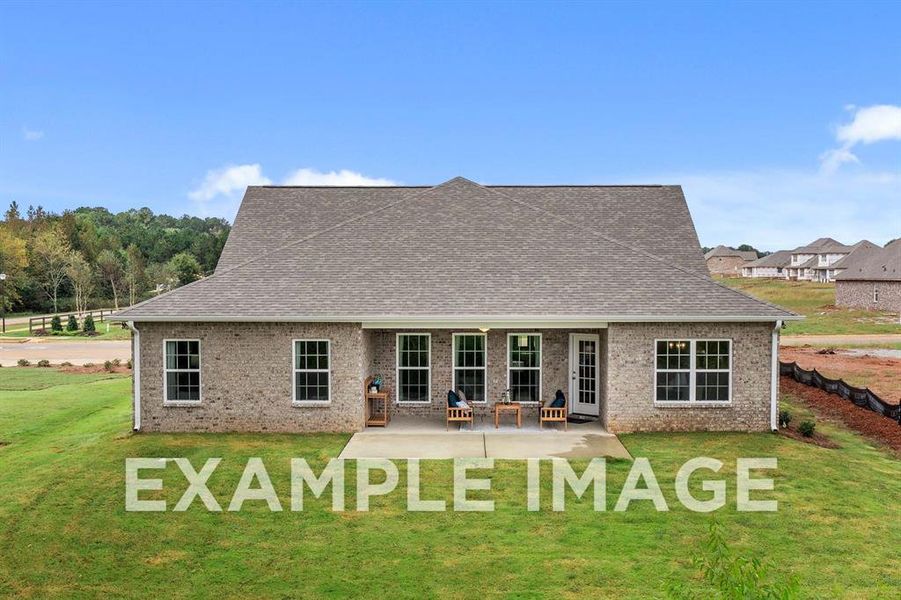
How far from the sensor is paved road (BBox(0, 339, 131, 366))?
33.5 metres

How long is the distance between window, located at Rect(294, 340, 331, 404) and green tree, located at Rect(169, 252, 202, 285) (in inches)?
2219

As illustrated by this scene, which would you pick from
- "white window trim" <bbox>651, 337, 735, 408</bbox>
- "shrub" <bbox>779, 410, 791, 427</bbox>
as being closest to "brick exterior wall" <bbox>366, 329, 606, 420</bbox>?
"white window trim" <bbox>651, 337, 735, 408</bbox>

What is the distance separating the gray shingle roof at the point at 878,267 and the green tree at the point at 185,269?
63.3 metres

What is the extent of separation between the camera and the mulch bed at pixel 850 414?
16.1 metres

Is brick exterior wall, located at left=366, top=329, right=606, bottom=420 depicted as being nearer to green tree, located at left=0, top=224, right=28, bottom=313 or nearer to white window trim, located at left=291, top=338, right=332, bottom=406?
white window trim, located at left=291, top=338, right=332, bottom=406

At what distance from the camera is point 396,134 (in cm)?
4684

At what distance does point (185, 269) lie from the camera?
72562mm

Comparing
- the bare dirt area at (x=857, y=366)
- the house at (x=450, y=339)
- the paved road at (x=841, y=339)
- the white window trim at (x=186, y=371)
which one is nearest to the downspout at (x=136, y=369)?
the house at (x=450, y=339)

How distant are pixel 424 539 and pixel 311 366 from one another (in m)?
7.33

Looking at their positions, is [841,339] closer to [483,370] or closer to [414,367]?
[483,370]

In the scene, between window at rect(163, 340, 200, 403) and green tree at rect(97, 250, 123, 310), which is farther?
green tree at rect(97, 250, 123, 310)

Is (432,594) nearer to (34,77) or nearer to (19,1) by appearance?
(19,1)

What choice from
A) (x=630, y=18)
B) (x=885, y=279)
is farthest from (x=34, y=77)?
(x=885, y=279)

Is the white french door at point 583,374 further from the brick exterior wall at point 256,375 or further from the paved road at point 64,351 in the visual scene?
the paved road at point 64,351
